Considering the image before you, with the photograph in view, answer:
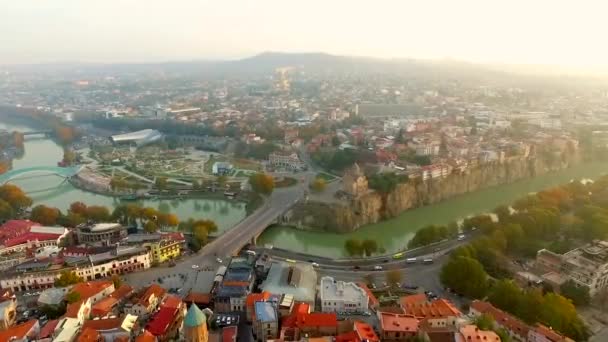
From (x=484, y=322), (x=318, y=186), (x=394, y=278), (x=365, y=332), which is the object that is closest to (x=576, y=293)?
(x=484, y=322)

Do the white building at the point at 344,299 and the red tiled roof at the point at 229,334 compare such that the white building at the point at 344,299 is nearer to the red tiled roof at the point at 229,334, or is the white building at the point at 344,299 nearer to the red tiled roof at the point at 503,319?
the red tiled roof at the point at 229,334

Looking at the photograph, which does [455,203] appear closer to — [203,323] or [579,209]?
[579,209]

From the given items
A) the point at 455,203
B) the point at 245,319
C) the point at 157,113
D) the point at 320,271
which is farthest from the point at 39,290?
the point at 157,113

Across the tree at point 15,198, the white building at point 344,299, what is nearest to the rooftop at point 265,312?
the white building at point 344,299

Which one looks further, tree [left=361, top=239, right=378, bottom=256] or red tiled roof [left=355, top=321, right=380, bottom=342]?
tree [left=361, top=239, right=378, bottom=256]

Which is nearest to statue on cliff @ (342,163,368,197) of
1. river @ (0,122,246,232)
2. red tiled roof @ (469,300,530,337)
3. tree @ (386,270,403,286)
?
river @ (0,122,246,232)

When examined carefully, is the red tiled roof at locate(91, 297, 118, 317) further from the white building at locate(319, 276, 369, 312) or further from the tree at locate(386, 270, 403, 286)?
the tree at locate(386, 270, 403, 286)
